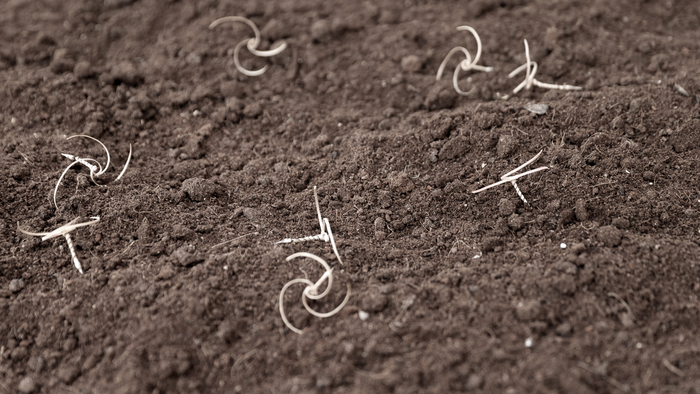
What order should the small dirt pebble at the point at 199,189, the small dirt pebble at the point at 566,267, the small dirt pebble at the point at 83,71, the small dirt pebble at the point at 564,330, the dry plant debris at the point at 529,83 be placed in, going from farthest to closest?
1. the small dirt pebble at the point at 83,71
2. the dry plant debris at the point at 529,83
3. the small dirt pebble at the point at 199,189
4. the small dirt pebble at the point at 566,267
5. the small dirt pebble at the point at 564,330

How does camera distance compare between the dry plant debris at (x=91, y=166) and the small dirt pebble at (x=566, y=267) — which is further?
the dry plant debris at (x=91, y=166)

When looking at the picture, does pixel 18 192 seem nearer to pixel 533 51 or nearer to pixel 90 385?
pixel 90 385

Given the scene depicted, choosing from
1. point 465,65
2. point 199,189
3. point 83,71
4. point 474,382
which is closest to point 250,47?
point 83,71

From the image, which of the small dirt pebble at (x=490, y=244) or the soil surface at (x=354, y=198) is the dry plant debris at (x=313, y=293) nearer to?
the soil surface at (x=354, y=198)

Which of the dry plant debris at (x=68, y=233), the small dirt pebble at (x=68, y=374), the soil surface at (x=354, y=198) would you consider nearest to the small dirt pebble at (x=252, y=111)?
the soil surface at (x=354, y=198)

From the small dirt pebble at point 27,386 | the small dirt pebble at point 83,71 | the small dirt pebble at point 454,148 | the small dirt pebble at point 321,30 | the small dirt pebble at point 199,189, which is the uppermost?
the small dirt pebble at point 83,71

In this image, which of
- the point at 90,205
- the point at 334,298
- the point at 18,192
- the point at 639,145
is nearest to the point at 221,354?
the point at 334,298

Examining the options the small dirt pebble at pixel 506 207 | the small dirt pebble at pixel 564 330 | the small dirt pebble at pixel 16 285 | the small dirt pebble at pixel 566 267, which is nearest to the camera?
the small dirt pebble at pixel 564 330
